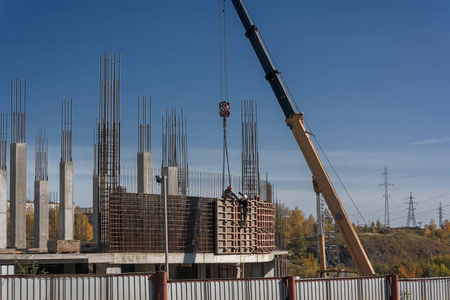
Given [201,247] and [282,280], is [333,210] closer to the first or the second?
[201,247]

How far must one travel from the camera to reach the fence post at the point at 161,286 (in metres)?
16.0

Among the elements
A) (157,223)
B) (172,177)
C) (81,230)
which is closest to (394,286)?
(157,223)

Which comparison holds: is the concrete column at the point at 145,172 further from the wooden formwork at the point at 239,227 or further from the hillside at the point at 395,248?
the hillside at the point at 395,248

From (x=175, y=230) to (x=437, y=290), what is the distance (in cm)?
1136

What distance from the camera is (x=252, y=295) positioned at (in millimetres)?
17531

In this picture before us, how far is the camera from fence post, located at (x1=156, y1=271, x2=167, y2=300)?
16031mm

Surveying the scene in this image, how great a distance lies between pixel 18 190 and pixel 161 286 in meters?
17.8

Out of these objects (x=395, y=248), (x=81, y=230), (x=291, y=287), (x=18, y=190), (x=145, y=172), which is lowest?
(x=395, y=248)

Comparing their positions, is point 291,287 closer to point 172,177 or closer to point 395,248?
point 172,177

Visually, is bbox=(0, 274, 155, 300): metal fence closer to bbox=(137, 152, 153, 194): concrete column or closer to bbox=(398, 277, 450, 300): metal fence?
bbox=(398, 277, 450, 300): metal fence

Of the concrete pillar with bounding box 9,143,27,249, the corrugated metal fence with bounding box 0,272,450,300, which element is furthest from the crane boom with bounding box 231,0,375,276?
the concrete pillar with bounding box 9,143,27,249

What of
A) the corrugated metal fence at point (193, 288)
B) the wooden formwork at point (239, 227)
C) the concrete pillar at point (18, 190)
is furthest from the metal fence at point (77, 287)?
the concrete pillar at point (18, 190)

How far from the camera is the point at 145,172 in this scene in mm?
32750

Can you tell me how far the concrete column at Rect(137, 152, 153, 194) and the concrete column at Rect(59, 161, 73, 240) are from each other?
146 inches
